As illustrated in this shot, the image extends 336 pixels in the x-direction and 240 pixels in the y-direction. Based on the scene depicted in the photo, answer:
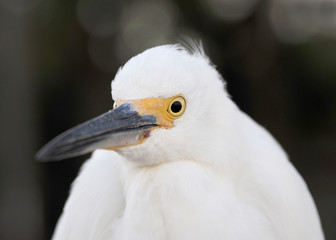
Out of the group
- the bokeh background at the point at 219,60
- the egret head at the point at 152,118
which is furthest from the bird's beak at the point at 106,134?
the bokeh background at the point at 219,60

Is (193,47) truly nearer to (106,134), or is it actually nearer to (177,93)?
(177,93)

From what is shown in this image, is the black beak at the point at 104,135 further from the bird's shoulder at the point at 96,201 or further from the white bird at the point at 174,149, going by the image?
the bird's shoulder at the point at 96,201

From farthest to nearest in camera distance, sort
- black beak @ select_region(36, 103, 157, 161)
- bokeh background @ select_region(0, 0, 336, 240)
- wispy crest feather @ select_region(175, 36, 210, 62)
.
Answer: bokeh background @ select_region(0, 0, 336, 240), wispy crest feather @ select_region(175, 36, 210, 62), black beak @ select_region(36, 103, 157, 161)

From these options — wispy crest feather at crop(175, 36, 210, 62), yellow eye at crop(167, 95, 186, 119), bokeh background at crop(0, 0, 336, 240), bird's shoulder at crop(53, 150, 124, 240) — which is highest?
bokeh background at crop(0, 0, 336, 240)

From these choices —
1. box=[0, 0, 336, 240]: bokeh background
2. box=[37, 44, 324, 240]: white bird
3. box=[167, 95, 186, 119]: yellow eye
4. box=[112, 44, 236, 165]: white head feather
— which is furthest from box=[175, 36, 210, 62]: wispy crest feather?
box=[0, 0, 336, 240]: bokeh background

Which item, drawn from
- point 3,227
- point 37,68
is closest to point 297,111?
point 37,68

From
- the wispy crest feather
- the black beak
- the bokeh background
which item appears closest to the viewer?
the black beak

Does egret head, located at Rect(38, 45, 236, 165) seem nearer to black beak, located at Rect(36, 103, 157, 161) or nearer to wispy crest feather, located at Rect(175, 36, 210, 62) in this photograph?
black beak, located at Rect(36, 103, 157, 161)

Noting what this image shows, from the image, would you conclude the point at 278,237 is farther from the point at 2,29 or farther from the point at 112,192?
the point at 2,29
